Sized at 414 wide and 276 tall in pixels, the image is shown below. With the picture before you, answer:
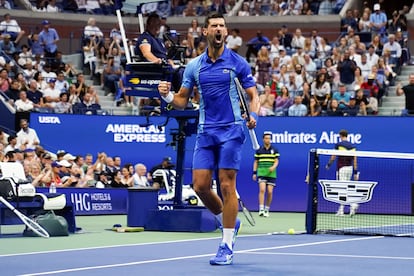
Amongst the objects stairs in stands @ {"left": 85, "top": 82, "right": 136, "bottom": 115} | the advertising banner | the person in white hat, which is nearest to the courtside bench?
the advertising banner

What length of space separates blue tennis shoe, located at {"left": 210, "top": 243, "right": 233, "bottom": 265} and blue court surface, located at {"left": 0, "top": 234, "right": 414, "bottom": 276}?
9 centimetres

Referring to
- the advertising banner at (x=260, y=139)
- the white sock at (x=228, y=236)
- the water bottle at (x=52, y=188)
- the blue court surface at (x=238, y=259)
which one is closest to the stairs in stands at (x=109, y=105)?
the advertising banner at (x=260, y=139)

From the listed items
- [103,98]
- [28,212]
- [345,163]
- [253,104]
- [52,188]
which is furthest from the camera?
[103,98]

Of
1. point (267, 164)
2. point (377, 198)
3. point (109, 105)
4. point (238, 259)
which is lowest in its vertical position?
point (377, 198)

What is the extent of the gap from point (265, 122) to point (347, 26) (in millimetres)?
7910

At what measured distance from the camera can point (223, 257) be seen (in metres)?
10.0

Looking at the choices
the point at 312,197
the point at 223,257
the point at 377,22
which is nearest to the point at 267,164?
the point at 312,197

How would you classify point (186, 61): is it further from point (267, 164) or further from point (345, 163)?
point (345, 163)

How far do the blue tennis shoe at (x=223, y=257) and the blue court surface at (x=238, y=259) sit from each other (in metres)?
0.09

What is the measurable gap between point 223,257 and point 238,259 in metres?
0.77

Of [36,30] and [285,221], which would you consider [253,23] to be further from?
[285,221]

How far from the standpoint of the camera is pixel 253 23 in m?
33.7

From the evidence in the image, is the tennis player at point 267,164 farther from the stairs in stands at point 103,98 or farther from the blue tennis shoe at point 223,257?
the blue tennis shoe at point 223,257

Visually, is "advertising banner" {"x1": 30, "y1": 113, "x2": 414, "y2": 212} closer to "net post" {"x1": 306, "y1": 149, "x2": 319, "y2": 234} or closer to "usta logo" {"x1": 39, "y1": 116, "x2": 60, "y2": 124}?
"usta logo" {"x1": 39, "y1": 116, "x2": 60, "y2": 124}
